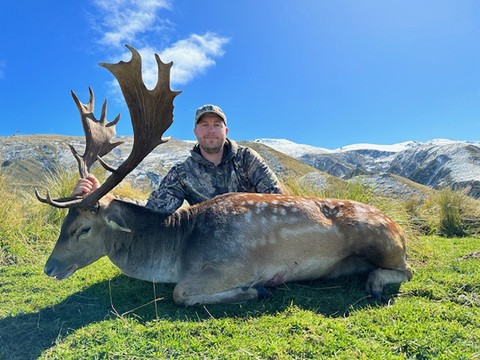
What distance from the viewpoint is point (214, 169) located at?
5852 millimetres

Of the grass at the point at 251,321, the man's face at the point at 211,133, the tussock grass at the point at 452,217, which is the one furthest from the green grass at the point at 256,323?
the tussock grass at the point at 452,217

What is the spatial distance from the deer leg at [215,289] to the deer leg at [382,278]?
1.23 m

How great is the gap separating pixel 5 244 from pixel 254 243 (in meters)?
5.58

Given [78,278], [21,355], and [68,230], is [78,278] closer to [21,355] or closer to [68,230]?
[68,230]

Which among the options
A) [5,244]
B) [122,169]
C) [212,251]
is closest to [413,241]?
[212,251]

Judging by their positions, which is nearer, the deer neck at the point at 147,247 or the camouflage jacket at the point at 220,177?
the deer neck at the point at 147,247

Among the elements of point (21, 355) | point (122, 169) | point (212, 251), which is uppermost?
point (122, 169)

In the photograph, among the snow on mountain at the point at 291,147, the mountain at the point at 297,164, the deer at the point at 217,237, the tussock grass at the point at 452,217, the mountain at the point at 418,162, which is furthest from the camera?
the snow on mountain at the point at 291,147

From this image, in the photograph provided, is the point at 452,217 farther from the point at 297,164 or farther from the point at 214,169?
the point at 297,164

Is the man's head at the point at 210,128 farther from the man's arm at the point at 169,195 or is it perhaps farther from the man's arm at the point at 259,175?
the man's arm at the point at 169,195

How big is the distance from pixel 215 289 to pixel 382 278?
206 centimetres

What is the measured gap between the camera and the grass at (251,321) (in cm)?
265

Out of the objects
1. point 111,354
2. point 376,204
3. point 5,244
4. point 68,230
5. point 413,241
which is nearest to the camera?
point 111,354

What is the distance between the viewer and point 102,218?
13.0 feet
